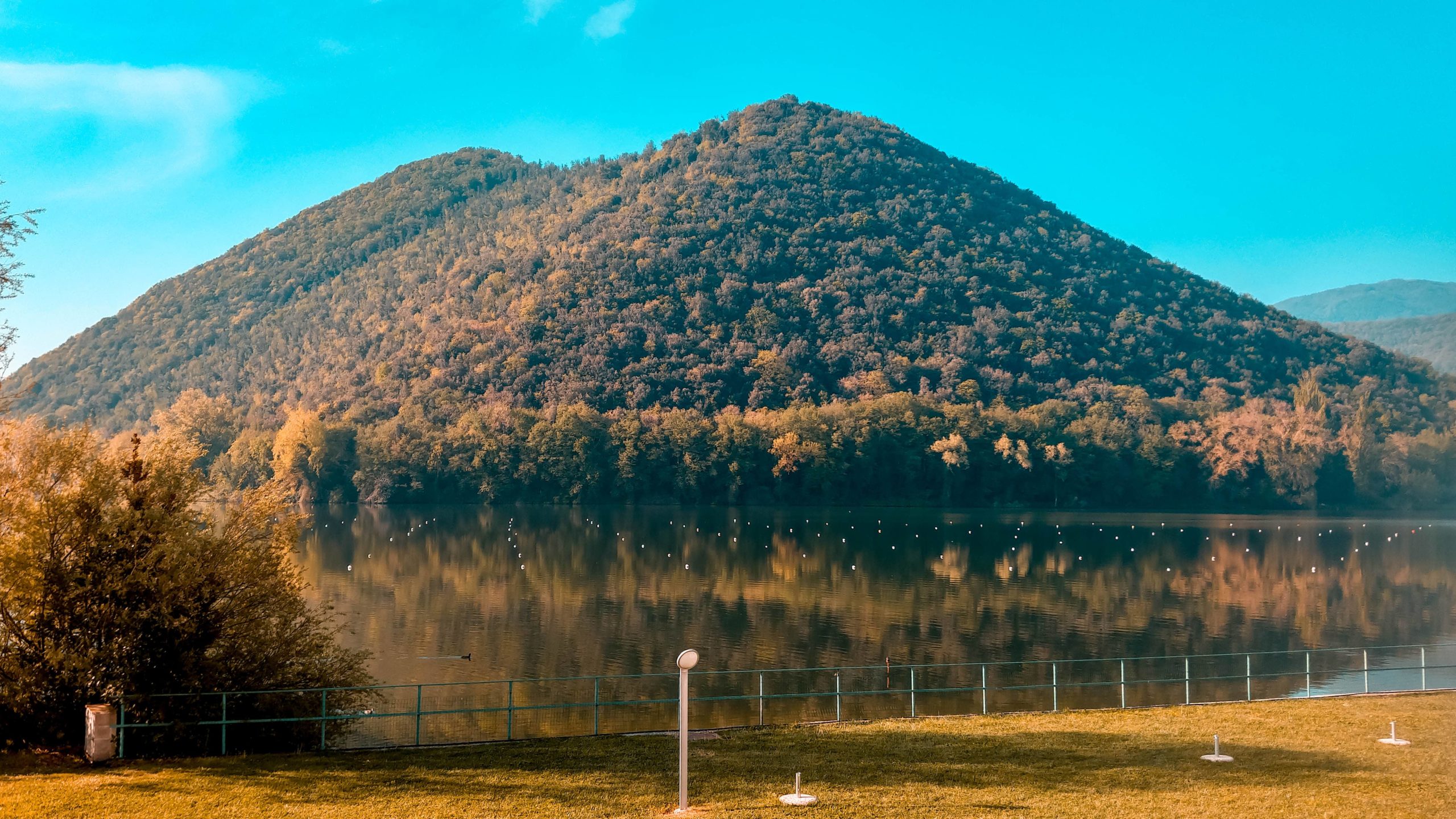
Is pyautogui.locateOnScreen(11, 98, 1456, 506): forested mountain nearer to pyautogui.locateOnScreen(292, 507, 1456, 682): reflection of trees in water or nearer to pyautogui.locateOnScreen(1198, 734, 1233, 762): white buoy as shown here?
pyautogui.locateOnScreen(292, 507, 1456, 682): reflection of trees in water

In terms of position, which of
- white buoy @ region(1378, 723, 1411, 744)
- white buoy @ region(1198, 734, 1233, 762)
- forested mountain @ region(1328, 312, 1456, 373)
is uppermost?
forested mountain @ region(1328, 312, 1456, 373)

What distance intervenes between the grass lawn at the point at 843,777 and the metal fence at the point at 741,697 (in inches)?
68.0

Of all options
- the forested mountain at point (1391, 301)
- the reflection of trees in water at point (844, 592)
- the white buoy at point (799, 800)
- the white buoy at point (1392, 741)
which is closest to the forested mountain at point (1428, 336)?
the forested mountain at point (1391, 301)

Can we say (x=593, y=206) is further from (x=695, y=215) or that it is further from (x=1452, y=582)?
(x=1452, y=582)

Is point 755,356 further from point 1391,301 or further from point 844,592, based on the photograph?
point 1391,301

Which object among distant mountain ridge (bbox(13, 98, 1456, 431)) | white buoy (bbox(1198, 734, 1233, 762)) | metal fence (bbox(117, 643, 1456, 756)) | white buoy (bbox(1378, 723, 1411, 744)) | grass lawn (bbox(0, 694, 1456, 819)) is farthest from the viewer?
distant mountain ridge (bbox(13, 98, 1456, 431))

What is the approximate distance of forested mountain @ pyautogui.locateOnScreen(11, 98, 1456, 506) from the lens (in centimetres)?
10831

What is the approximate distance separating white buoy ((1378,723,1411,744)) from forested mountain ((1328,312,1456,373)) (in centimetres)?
696

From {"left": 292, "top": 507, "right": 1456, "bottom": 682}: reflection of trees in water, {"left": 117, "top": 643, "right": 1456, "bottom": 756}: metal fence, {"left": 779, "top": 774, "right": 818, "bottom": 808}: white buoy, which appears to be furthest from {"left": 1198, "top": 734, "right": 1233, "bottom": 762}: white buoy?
{"left": 292, "top": 507, "right": 1456, "bottom": 682}: reflection of trees in water

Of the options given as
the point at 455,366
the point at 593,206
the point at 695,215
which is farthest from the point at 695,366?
the point at 593,206

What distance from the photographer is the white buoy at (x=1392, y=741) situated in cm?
1778

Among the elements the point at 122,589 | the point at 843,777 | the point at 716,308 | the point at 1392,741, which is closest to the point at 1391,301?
the point at 1392,741

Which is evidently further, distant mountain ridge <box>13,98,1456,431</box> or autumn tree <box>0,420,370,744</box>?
distant mountain ridge <box>13,98,1456,431</box>

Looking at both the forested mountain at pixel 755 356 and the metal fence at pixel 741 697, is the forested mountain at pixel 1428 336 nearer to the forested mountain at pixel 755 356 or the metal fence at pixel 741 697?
the metal fence at pixel 741 697
